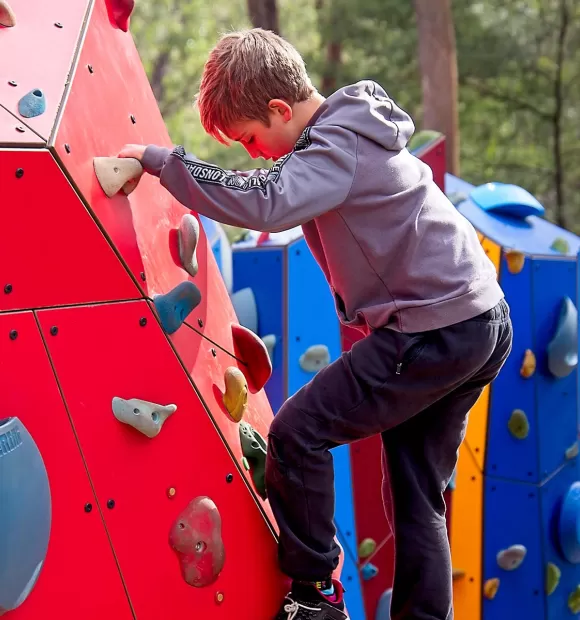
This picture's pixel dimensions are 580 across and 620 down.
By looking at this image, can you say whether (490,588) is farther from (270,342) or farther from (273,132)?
(273,132)

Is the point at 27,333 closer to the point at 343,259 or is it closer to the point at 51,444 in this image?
the point at 51,444

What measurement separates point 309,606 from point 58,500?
2.22 feet

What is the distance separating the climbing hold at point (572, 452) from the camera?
459 cm

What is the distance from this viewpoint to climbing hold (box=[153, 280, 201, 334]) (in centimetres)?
213

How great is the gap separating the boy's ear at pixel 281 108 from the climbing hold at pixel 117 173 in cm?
34

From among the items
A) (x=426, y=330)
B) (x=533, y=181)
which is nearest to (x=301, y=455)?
(x=426, y=330)

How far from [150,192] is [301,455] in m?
0.71

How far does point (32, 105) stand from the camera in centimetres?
194

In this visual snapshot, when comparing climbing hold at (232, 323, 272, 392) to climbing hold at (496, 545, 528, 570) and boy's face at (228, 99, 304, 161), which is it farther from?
climbing hold at (496, 545, 528, 570)

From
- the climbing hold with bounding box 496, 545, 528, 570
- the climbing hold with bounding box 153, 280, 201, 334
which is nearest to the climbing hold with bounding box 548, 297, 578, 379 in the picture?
the climbing hold with bounding box 496, 545, 528, 570

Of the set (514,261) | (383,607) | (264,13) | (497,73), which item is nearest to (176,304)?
(383,607)

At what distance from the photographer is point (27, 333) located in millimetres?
1887

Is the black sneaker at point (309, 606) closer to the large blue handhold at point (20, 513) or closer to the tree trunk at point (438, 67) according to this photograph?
the large blue handhold at point (20, 513)

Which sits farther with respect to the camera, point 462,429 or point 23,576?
point 462,429
